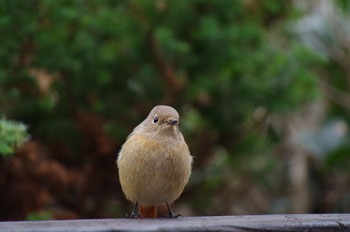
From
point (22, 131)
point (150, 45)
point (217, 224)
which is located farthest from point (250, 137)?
point (217, 224)

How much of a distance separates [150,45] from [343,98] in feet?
9.36

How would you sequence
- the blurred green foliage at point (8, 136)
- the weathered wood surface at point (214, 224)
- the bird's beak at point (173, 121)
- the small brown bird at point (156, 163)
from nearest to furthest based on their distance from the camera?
the weathered wood surface at point (214, 224) → the blurred green foliage at point (8, 136) → the small brown bird at point (156, 163) → the bird's beak at point (173, 121)

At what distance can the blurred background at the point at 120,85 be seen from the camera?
4887mm

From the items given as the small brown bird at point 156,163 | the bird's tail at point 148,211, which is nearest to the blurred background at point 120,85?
the bird's tail at point 148,211

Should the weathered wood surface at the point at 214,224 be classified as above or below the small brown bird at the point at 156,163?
below

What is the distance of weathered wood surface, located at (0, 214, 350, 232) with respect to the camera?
2717mm

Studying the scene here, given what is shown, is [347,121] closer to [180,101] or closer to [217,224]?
[180,101]

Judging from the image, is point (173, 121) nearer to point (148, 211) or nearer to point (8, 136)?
point (148, 211)

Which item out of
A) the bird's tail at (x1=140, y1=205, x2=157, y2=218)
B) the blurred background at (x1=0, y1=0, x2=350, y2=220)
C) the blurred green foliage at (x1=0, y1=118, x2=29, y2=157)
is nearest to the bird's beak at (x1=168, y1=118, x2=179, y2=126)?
the bird's tail at (x1=140, y1=205, x2=157, y2=218)

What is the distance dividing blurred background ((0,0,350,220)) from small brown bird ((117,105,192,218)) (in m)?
0.83

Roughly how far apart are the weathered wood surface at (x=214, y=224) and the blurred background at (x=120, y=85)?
171 centimetres

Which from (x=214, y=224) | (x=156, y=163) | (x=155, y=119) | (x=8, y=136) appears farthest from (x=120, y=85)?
(x=214, y=224)

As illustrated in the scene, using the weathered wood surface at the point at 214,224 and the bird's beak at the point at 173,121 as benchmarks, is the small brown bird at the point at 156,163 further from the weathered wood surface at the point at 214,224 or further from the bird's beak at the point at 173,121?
the weathered wood surface at the point at 214,224

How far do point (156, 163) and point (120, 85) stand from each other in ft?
4.84
